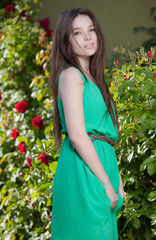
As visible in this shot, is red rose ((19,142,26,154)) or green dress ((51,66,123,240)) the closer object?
green dress ((51,66,123,240))

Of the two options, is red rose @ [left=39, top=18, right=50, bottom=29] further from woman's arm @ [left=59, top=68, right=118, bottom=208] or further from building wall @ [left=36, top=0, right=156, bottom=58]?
woman's arm @ [left=59, top=68, right=118, bottom=208]

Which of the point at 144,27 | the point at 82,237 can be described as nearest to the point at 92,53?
the point at 82,237

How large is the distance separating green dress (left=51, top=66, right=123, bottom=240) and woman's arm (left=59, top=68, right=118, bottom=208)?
0.03 meters

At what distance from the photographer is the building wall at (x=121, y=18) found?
11.3ft

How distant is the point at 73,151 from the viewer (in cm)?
162

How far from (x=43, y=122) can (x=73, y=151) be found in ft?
6.61

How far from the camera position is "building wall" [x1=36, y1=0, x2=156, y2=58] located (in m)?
3.46

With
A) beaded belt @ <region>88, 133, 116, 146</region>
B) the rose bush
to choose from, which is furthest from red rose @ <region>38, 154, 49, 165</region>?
beaded belt @ <region>88, 133, 116, 146</region>

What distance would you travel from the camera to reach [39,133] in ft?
11.9

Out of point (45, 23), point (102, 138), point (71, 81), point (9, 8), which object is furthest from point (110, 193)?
point (9, 8)

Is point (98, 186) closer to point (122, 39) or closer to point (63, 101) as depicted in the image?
point (63, 101)

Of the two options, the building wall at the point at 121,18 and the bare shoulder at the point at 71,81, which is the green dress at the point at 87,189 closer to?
the bare shoulder at the point at 71,81

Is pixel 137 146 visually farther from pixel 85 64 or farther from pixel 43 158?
pixel 43 158

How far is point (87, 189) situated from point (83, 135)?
22 cm
